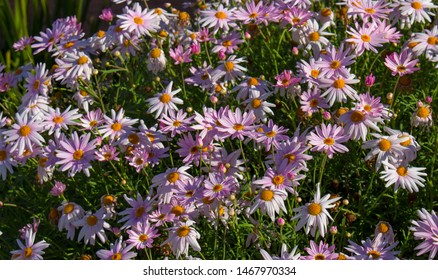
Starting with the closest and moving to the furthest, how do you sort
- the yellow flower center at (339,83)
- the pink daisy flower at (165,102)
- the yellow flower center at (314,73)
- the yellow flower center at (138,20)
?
1. the yellow flower center at (339,83)
2. the yellow flower center at (314,73)
3. the pink daisy flower at (165,102)
4. the yellow flower center at (138,20)

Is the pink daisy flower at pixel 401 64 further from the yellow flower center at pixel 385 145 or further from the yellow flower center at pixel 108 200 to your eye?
the yellow flower center at pixel 108 200

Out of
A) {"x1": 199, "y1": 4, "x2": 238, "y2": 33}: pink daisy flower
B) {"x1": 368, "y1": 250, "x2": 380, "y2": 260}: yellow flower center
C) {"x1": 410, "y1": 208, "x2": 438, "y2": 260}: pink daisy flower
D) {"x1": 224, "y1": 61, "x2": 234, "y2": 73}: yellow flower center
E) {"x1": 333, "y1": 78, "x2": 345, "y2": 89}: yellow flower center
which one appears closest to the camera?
{"x1": 410, "y1": 208, "x2": 438, "y2": 260}: pink daisy flower

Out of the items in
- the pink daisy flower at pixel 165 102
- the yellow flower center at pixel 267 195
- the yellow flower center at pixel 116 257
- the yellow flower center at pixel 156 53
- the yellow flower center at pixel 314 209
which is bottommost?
the yellow flower center at pixel 116 257

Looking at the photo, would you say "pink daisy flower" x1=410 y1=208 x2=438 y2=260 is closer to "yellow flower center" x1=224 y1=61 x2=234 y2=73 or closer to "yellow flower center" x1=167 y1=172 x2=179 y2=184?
"yellow flower center" x1=167 y1=172 x2=179 y2=184

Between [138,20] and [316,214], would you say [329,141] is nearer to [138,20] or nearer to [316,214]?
[316,214]

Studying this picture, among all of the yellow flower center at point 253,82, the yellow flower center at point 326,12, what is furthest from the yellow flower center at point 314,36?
the yellow flower center at point 253,82

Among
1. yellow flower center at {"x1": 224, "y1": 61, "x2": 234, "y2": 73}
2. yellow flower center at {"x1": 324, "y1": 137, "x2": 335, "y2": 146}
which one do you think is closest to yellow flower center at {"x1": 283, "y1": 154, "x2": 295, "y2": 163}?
yellow flower center at {"x1": 324, "y1": 137, "x2": 335, "y2": 146}

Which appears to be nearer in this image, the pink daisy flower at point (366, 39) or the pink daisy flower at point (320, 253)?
the pink daisy flower at point (320, 253)

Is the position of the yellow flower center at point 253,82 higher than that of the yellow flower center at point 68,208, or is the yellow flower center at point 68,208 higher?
the yellow flower center at point 253,82

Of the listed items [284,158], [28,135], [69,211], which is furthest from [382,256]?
[28,135]
